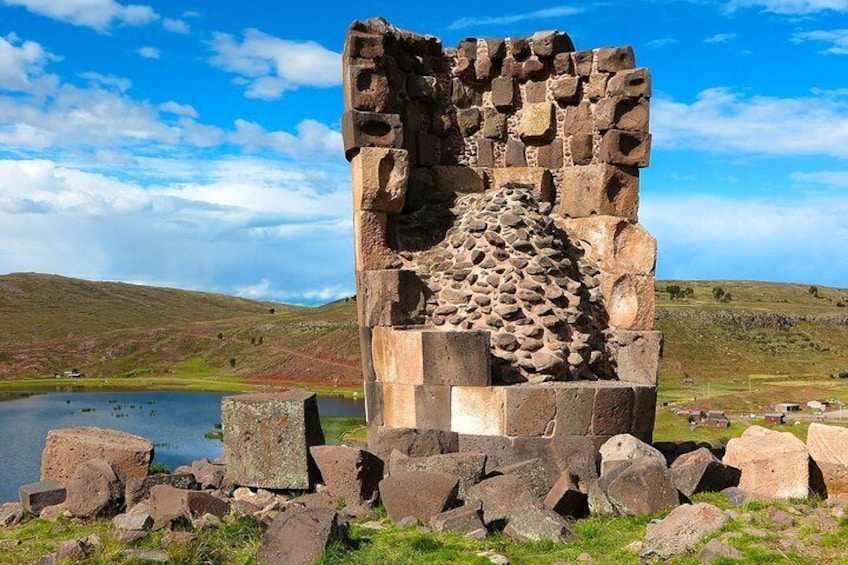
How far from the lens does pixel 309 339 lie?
69812 mm

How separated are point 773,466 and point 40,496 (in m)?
7.52

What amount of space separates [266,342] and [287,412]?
218 feet

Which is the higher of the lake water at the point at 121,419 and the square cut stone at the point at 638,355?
the square cut stone at the point at 638,355

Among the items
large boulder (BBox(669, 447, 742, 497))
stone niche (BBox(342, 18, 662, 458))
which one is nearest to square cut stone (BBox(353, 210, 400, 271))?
stone niche (BBox(342, 18, 662, 458))

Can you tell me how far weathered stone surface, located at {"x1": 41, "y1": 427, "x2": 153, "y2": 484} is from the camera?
31.1 feet

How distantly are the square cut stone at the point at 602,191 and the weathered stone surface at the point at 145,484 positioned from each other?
249 inches

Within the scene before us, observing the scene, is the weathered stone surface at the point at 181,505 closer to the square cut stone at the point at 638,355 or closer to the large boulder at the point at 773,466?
the large boulder at the point at 773,466

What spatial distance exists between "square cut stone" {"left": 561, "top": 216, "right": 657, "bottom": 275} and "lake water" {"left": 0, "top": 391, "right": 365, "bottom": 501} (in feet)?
52.3

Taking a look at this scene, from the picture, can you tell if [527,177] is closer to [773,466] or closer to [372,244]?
[372,244]

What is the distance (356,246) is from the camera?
11.2 m

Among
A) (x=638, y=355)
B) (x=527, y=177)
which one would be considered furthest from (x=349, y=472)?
(x=527, y=177)

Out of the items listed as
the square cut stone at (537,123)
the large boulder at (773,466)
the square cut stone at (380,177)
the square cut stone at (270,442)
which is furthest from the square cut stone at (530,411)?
the square cut stone at (537,123)

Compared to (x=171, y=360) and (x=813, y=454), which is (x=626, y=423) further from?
(x=171, y=360)

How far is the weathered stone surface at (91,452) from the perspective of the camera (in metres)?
9.47
